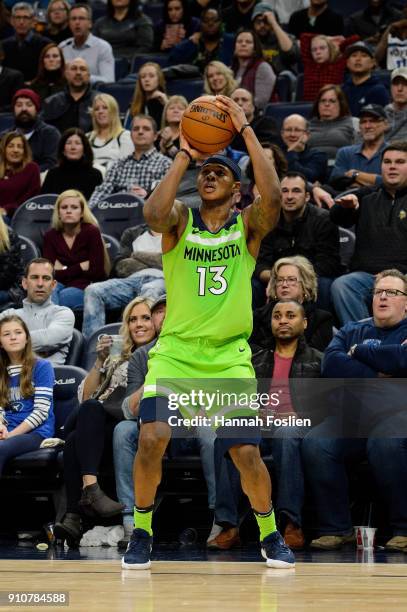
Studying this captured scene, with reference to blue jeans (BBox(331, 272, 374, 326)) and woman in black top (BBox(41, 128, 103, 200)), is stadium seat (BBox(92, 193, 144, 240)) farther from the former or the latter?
blue jeans (BBox(331, 272, 374, 326))

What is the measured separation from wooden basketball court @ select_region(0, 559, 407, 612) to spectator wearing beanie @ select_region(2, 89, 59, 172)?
23.3 feet

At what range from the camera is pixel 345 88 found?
1298 cm

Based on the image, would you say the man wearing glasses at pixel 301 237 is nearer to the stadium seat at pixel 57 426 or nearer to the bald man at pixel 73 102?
the stadium seat at pixel 57 426

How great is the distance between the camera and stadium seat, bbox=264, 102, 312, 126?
42.6ft

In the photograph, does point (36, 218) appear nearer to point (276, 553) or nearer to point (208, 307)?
point (208, 307)

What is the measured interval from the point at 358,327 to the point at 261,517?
2140mm

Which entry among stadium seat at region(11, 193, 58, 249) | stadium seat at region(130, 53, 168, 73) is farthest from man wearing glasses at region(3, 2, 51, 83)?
stadium seat at region(11, 193, 58, 249)

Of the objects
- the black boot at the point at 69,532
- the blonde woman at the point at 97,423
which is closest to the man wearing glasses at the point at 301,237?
the blonde woman at the point at 97,423

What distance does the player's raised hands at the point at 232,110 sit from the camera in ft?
20.9

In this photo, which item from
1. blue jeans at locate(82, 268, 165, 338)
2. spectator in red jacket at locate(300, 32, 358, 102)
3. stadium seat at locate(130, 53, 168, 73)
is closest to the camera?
blue jeans at locate(82, 268, 165, 338)

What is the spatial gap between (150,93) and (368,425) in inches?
253

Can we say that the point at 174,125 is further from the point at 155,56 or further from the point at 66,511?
the point at 66,511

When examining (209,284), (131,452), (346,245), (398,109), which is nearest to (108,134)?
(398,109)

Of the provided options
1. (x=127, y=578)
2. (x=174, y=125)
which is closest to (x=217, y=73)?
(x=174, y=125)
